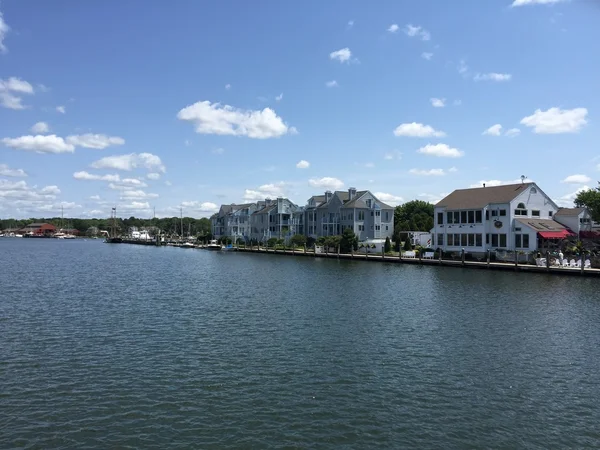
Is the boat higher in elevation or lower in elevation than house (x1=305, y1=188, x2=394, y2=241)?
lower

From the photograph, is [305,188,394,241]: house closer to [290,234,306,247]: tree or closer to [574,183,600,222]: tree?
[290,234,306,247]: tree

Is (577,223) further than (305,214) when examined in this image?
No

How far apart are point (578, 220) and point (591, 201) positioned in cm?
504

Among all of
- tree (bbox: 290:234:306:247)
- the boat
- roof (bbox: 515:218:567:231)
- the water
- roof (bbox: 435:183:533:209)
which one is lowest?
the water

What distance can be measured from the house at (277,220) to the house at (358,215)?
1242 centimetres

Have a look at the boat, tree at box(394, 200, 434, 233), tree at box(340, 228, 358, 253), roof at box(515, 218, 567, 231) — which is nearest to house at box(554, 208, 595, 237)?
roof at box(515, 218, 567, 231)

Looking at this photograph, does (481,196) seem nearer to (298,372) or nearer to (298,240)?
(298,240)

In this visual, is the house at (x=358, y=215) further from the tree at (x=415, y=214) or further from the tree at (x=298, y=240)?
the tree at (x=415, y=214)

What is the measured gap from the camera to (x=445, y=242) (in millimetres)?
72875

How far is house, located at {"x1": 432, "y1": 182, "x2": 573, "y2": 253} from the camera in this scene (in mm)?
62312

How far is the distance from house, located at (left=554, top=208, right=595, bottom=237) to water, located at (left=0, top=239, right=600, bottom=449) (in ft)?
105

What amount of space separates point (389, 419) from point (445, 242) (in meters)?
62.1

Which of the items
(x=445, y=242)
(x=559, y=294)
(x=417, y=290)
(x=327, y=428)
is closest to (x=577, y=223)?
(x=445, y=242)

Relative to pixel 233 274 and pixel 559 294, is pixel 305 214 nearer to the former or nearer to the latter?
pixel 233 274
